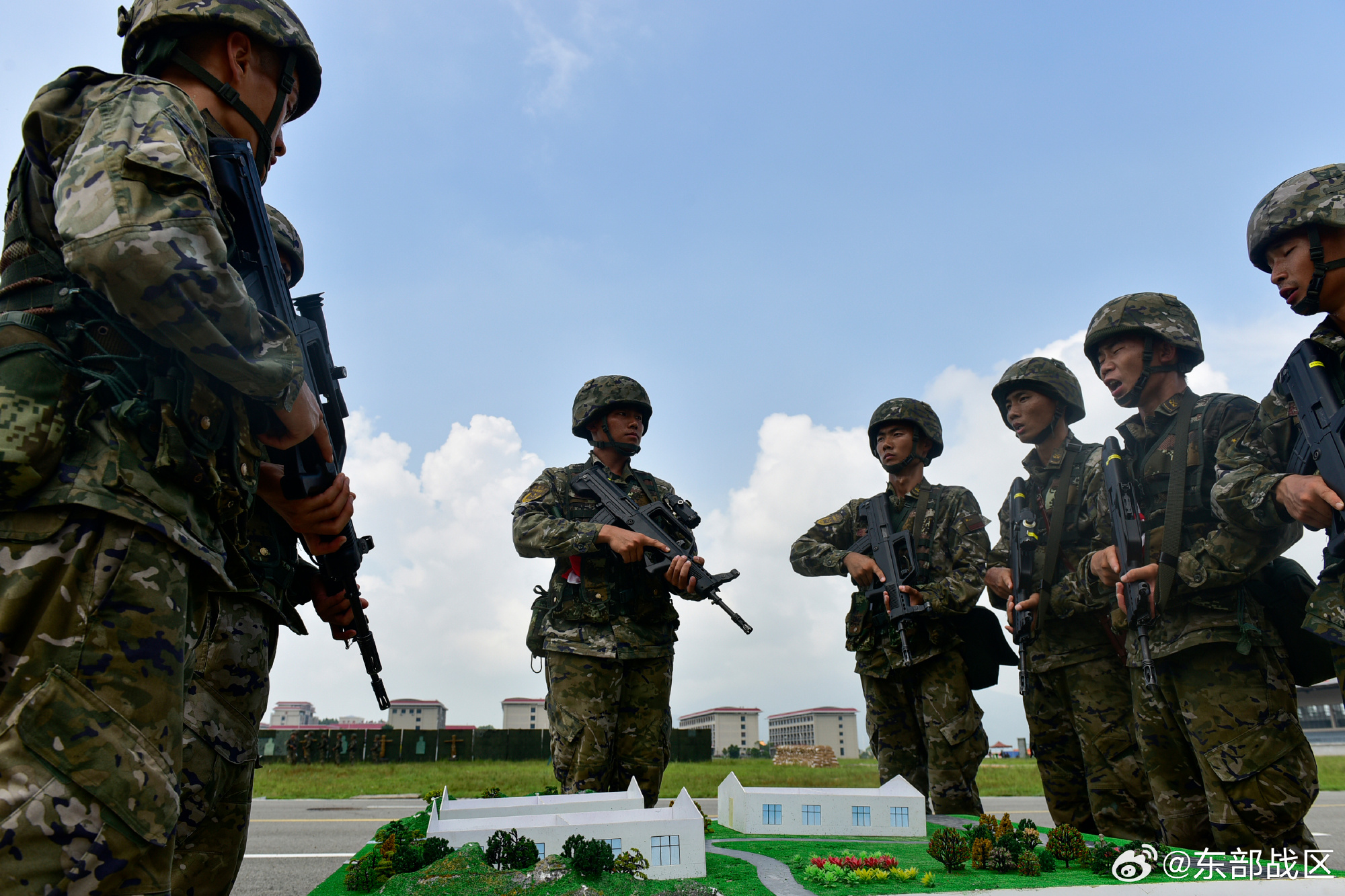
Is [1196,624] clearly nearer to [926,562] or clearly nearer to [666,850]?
[926,562]

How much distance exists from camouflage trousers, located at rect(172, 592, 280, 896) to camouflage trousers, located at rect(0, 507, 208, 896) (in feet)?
2.32

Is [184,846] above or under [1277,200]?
under

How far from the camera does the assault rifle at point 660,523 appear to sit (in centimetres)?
502

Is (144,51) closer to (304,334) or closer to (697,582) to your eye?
(304,334)

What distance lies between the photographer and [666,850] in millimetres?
3777

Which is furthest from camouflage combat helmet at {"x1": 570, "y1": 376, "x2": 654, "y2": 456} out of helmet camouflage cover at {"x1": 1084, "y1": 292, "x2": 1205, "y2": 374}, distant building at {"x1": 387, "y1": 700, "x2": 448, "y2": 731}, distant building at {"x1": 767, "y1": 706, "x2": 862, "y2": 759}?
distant building at {"x1": 387, "y1": 700, "x2": 448, "y2": 731}

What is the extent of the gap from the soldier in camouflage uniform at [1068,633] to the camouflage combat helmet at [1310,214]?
5.68 feet

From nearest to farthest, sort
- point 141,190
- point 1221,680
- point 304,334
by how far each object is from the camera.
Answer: point 141,190 < point 304,334 < point 1221,680

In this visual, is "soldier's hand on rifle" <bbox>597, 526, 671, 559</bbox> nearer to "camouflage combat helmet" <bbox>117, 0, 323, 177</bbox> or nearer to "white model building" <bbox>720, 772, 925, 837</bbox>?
"white model building" <bbox>720, 772, 925, 837</bbox>

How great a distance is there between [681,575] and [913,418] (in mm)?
2641

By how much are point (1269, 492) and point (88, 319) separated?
4.21 meters

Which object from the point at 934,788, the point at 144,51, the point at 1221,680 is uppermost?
the point at 144,51

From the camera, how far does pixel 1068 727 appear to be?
→ 5.30 meters

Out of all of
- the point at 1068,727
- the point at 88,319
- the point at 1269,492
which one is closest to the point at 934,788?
the point at 1068,727
